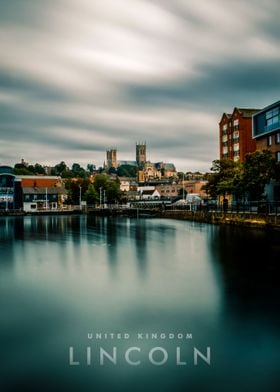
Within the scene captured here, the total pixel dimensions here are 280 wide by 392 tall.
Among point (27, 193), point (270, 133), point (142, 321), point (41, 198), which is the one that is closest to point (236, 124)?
point (270, 133)

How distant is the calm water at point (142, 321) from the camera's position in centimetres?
836

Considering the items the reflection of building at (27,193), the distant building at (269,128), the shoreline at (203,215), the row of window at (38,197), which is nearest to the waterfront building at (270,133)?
the distant building at (269,128)

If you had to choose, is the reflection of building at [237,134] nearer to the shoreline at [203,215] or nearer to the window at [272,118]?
the shoreline at [203,215]

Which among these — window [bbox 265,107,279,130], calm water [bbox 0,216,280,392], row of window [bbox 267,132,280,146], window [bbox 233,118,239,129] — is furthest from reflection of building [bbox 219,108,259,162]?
calm water [bbox 0,216,280,392]

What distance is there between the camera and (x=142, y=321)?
12367 mm

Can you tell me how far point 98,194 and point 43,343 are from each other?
12275cm

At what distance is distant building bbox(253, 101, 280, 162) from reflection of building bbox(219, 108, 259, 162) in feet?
62.8

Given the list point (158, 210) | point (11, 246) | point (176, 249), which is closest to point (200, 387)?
point (176, 249)

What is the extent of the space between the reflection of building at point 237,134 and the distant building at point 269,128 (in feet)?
62.8

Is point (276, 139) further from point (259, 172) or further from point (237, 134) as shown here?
point (237, 134)

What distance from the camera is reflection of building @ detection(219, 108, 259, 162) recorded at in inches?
3219

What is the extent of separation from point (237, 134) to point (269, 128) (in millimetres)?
27600

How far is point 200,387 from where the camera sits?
7945mm

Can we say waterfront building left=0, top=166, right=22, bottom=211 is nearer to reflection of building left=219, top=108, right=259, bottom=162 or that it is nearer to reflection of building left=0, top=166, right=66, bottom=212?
reflection of building left=0, top=166, right=66, bottom=212
